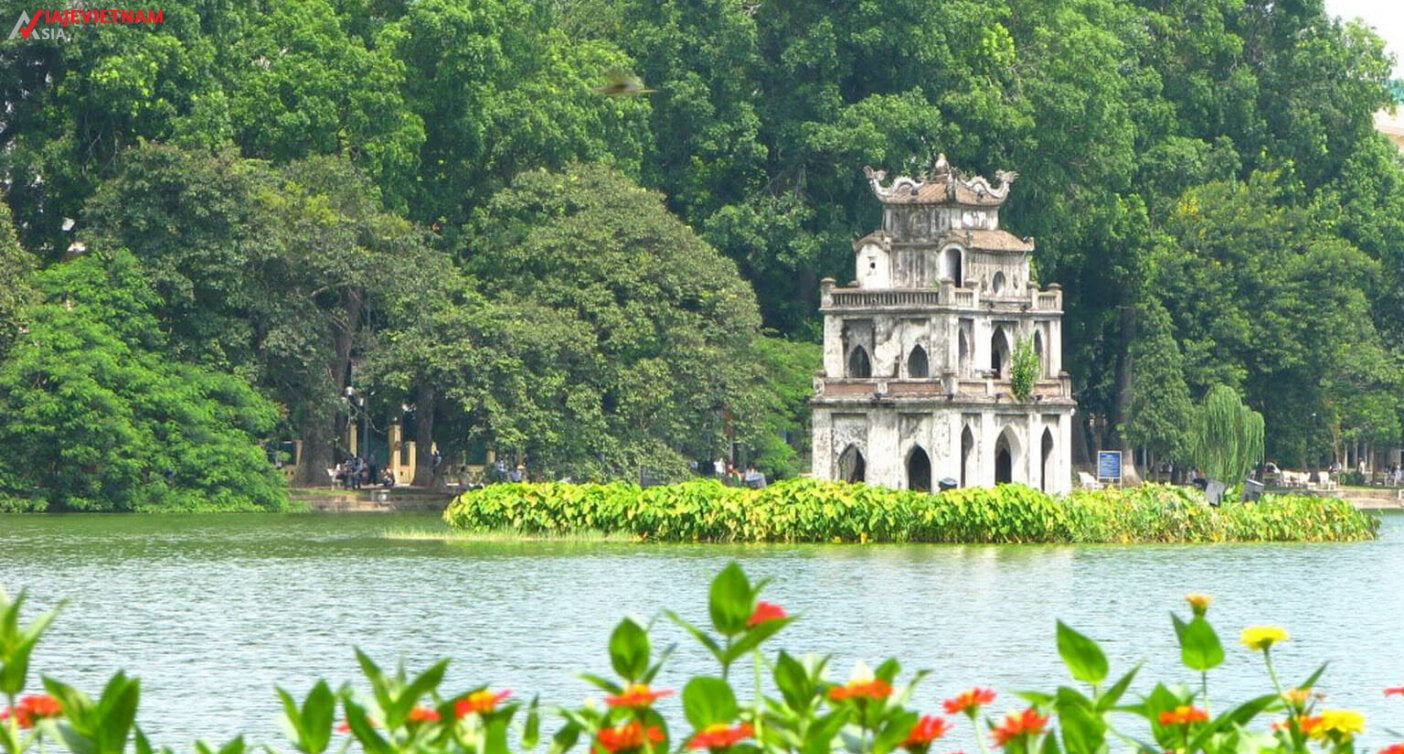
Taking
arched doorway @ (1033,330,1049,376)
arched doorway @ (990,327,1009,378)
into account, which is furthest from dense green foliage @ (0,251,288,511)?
arched doorway @ (1033,330,1049,376)

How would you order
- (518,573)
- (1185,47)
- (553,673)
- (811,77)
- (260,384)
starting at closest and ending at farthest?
(553,673) < (518,573) < (260,384) < (811,77) < (1185,47)

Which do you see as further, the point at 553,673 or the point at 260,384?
the point at 260,384

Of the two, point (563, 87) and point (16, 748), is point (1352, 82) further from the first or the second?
point (16, 748)

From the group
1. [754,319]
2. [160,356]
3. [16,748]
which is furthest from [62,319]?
[16,748]

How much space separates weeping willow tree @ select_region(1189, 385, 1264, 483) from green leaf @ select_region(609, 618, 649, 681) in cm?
5301

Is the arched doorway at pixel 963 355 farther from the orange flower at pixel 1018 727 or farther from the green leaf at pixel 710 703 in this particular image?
the green leaf at pixel 710 703

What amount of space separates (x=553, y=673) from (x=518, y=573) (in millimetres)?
13345

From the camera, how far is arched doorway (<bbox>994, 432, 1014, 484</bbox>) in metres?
61.1

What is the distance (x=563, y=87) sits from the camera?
6919 cm

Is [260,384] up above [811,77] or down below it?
below

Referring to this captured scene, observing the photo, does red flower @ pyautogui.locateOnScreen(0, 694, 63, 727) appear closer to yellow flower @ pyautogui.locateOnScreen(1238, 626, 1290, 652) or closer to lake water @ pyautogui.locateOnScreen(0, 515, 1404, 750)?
yellow flower @ pyautogui.locateOnScreen(1238, 626, 1290, 652)

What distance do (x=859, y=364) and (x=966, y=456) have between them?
10.8ft

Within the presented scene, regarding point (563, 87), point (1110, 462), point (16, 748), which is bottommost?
point (16, 748)

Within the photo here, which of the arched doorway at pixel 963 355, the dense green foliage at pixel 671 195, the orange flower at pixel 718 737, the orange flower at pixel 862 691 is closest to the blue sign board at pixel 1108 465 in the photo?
the dense green foliage at pixel 671 195
